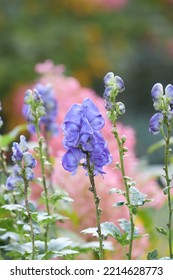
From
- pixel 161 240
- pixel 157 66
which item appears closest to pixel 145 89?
pixel 157 66

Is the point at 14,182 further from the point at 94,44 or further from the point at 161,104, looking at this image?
the point at 94,44

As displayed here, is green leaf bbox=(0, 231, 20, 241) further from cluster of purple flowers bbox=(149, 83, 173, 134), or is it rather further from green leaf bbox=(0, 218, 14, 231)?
cluster of purple flowers bbox=(149, 83, 173, 134)

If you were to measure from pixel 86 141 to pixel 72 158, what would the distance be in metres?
0.06

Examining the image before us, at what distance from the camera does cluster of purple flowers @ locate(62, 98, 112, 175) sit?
1.63m

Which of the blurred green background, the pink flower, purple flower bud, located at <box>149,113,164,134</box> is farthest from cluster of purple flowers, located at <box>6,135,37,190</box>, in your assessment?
the blurred green background

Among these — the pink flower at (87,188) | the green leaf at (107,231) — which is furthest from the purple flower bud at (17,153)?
the pink flower at (87,188)

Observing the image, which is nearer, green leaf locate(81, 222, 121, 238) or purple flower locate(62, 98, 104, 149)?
purple flower locate(62, 98, 104, 149)

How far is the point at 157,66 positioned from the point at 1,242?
346 inches

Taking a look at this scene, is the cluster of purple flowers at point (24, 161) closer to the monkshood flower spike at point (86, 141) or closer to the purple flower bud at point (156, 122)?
the monkshood flower spike at point (86, 141)

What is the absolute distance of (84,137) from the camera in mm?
1621

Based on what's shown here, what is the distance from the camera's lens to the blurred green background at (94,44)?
25.7 ft

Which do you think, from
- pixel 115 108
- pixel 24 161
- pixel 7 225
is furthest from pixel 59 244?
pixel 115 108
